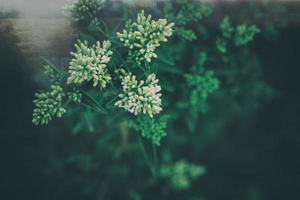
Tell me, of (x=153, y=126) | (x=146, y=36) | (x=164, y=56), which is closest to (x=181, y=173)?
(x=153, y=126)

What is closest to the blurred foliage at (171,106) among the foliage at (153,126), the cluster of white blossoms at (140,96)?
the foliage at (153,126)

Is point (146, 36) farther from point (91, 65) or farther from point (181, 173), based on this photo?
point (181, 173)

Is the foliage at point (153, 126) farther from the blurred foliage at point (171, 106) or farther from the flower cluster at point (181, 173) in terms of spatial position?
the flower cluster at point (181, 173)

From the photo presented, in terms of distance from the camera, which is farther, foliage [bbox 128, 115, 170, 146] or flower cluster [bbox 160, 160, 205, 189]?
flower cluster [bbox 160, 160, 205, 189]

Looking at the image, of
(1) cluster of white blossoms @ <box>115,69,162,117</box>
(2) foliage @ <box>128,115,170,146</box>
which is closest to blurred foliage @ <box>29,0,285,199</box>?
(2) foliage @ <box>128,115,170,146</box>

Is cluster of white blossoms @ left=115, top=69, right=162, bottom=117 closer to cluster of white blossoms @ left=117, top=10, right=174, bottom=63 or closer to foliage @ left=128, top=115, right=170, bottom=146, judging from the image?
cluster of white blossoms @ left=117, top=10, right=174, bottom=63

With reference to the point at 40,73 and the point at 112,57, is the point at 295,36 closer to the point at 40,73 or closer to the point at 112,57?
the point at 112,57
